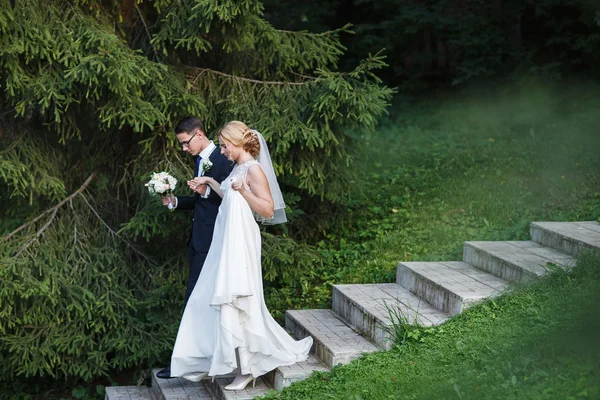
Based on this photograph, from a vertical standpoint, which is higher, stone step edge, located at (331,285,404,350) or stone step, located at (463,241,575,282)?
stone step, located at (463,241,575,282)

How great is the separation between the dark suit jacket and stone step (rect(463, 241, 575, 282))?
2.42 metres

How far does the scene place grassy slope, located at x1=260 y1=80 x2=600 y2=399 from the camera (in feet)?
14.1

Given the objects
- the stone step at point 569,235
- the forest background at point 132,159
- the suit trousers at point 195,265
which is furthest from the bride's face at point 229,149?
the stone step at point 569,235

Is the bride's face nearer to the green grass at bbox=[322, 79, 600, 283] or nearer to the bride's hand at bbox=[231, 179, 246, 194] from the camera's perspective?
the bride's hand at bbox=[231, 179, 246, 194]

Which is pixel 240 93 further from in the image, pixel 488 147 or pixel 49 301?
pixel 488 147

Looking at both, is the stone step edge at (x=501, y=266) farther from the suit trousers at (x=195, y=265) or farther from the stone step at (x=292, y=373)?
the suit trousers at (x=195, y=265)

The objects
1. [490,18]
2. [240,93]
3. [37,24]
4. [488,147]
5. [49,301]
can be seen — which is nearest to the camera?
[37,24]

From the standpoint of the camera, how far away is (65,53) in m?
6.22

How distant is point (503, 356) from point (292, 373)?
1.58 metres

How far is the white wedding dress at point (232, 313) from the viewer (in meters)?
5.10

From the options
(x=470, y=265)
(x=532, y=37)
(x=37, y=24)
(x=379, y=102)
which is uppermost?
(x=532, y=37)

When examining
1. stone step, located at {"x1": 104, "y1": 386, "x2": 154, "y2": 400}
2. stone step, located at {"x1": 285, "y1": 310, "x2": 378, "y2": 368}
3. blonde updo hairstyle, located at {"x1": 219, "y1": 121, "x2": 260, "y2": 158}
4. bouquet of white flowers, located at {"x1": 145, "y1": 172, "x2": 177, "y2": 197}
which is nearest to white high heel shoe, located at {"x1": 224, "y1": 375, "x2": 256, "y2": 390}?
stone step, located at {"x1": 285, "y1": 310, "x2": 378, "y2": 368}

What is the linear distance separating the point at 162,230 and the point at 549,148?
19.7ft

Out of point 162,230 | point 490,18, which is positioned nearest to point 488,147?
point 490,18
